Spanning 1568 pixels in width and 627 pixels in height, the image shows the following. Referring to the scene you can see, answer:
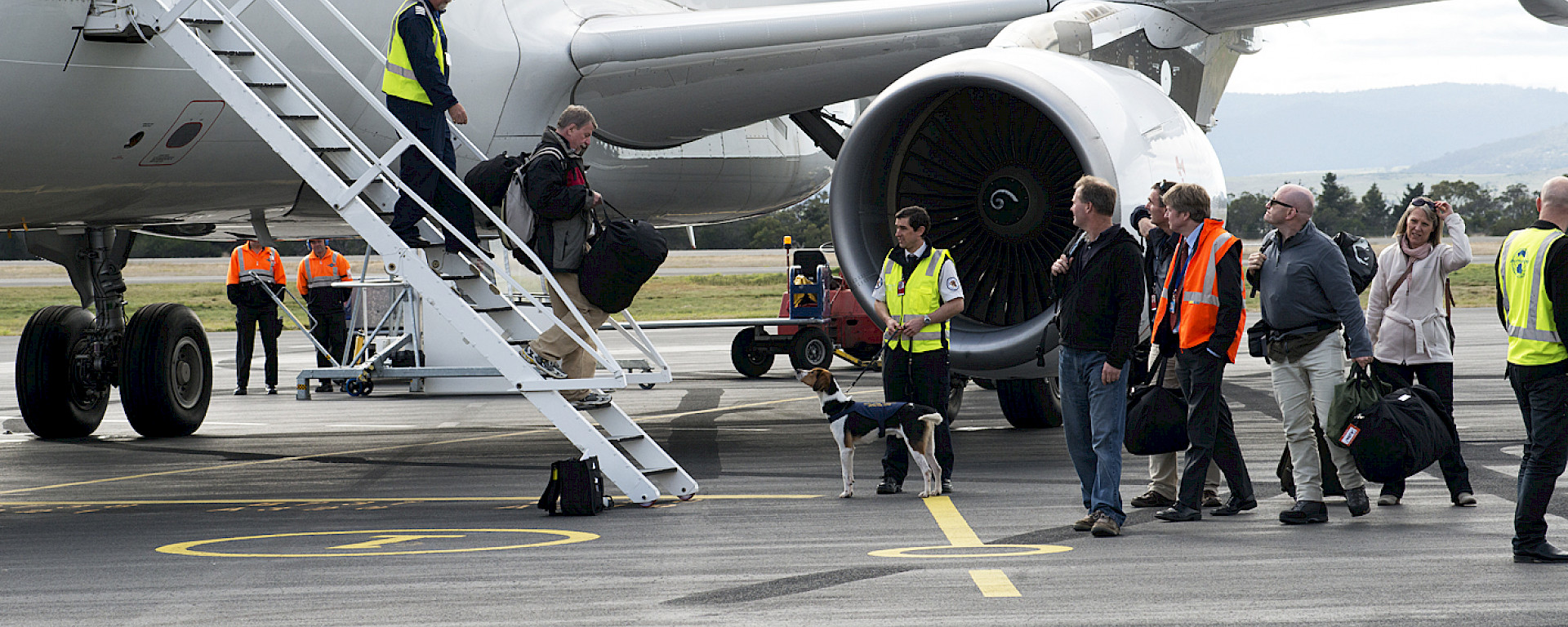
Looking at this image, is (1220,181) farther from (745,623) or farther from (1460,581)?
(745,623)

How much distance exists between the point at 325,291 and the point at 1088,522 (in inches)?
503

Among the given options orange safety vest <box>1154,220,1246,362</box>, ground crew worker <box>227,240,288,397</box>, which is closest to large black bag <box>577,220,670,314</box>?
orange safety vest <box>1154,220,1246,362</box>

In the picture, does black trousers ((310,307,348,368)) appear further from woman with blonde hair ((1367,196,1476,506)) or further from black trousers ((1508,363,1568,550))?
black trousers ((1508,363,1568,550))

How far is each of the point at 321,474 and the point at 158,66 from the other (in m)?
2.85

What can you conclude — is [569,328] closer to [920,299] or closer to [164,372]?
[920,299]

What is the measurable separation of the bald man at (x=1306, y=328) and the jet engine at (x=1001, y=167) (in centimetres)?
123

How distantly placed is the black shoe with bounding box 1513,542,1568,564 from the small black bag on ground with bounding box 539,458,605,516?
4.12 metres

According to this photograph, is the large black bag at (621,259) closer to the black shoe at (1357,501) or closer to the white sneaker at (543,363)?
the white sneaker at (543,363)

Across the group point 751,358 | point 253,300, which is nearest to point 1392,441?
point 751,358

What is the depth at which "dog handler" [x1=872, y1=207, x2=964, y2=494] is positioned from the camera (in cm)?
812

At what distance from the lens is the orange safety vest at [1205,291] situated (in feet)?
22.7

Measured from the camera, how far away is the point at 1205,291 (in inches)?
273

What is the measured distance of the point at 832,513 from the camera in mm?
7422

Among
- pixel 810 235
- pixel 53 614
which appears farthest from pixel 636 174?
pixel 810 235
